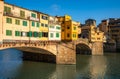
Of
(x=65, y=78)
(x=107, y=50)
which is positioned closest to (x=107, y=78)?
(x=65, y=78)

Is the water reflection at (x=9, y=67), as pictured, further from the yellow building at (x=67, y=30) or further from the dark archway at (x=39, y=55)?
the yellow building at (x=67, y=30)

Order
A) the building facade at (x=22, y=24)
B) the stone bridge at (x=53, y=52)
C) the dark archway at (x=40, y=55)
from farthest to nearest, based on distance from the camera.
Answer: the dark archway at (x=40, y=55)
the stone bridge at (x=53, y=52)
the building facade at (x=22, y=24)

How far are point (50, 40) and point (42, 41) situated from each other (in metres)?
4.75

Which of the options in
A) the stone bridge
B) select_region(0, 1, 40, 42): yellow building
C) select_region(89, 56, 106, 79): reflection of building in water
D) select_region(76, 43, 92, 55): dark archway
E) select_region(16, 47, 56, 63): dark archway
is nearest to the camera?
select_region(0, 1, 40, 42): yellow building

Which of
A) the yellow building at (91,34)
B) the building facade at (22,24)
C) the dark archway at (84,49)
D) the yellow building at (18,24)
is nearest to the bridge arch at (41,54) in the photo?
the building facade at (22,24)

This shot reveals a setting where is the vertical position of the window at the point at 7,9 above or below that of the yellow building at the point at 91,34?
above

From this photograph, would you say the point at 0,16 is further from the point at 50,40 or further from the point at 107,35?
the point at 107,35

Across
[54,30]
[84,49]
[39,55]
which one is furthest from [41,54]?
[84,49]

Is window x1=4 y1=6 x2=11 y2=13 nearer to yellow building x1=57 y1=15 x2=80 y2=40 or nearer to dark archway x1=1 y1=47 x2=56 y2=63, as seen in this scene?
dark archway x1=1 y1=47 x2=56 y2=63

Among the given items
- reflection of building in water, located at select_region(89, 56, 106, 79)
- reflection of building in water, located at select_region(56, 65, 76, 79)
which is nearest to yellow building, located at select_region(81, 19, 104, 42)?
reflection of building in water, located at select_region(89, 56, 106, 79)

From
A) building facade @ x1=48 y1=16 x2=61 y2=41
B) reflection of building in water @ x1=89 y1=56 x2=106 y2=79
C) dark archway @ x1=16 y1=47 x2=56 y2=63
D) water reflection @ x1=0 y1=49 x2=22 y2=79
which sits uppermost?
building facade @ x1=48 y1=16 x2=61 y2=41

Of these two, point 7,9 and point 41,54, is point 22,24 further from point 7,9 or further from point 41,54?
point 41,54

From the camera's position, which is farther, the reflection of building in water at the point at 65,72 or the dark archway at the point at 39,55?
the dark archway at the point at 39,55

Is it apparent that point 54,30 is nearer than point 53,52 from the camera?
No
